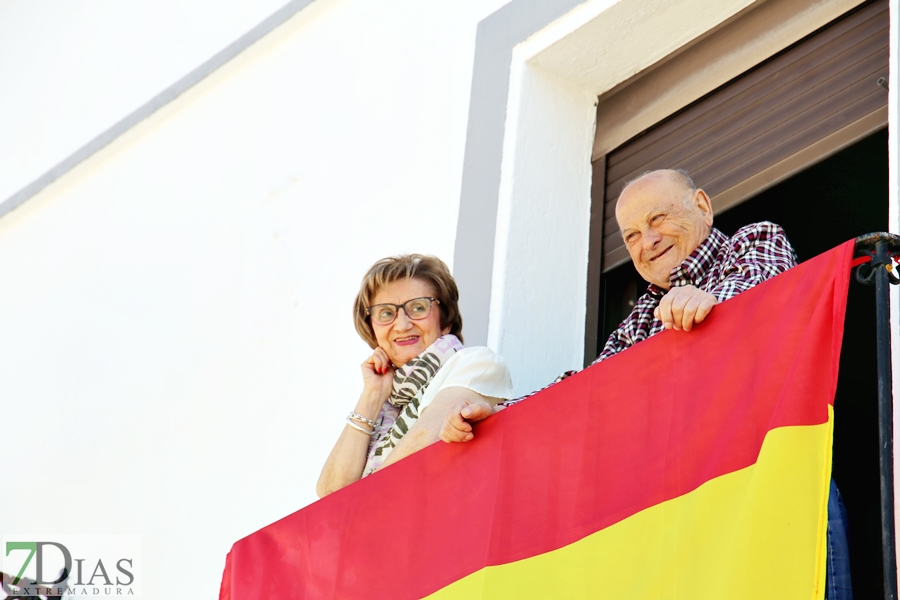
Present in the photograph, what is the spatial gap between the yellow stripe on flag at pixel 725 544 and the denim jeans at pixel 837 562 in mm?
289

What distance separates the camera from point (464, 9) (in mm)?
4223

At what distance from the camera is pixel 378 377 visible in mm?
3352

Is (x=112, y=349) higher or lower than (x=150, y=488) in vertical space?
higher

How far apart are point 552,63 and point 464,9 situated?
1.56 ft

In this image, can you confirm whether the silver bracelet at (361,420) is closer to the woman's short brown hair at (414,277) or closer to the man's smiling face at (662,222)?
the woman's short brown hair at (414,277)

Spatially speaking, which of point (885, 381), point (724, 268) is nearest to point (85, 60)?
point (724, 268)

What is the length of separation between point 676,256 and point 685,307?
607 mm

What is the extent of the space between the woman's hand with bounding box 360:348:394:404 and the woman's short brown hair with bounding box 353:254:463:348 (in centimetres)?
7

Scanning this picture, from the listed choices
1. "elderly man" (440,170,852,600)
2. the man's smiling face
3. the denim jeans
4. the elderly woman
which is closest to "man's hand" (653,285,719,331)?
"elderly man" (440,170,852,600)

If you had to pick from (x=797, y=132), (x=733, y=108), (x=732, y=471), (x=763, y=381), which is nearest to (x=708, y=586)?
(x=732, y=471)

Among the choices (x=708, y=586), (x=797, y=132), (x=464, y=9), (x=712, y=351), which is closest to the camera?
(x=708, y=586)

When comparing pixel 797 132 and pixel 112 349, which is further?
pixel 112 349

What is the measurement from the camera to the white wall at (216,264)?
162 inches

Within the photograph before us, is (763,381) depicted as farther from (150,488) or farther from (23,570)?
(23,570)
